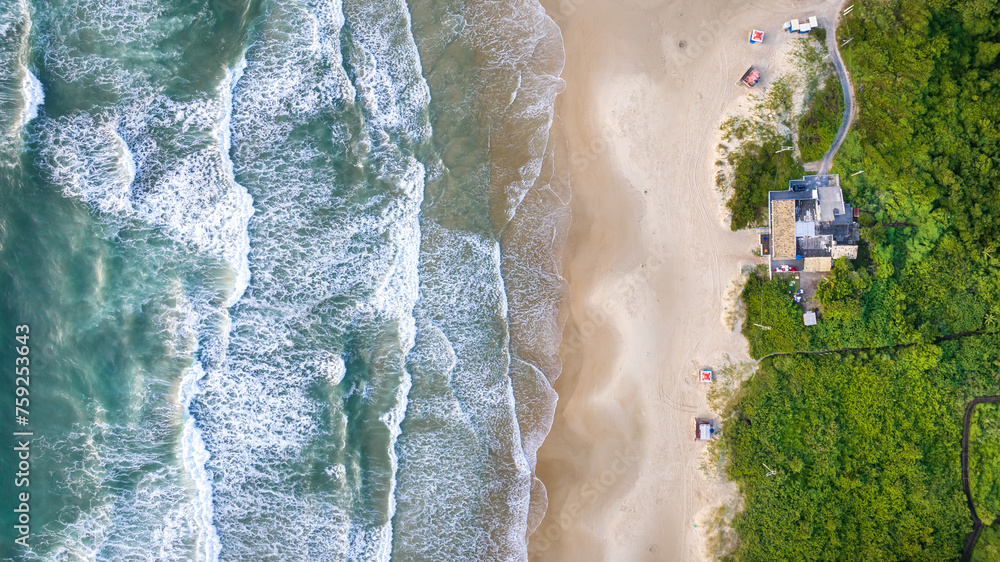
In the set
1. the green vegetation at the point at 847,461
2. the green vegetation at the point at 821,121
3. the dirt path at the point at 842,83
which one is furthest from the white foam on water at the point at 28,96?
the dirt path at the point at 842,83

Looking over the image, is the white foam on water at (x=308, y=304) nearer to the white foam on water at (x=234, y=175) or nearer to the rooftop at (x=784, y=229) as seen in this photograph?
the white foam on water at (x=234, y=175)

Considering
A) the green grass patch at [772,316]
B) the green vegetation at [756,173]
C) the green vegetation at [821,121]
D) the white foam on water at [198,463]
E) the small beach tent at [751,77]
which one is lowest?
the white foam on water at [198,463]

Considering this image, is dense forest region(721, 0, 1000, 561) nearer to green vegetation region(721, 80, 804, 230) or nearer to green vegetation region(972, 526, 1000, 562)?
green vegetation region(972, 526, 1000, 562)

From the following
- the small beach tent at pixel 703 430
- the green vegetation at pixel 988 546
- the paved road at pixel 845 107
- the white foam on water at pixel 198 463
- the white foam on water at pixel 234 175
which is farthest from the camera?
the paved road at pixel 845 107

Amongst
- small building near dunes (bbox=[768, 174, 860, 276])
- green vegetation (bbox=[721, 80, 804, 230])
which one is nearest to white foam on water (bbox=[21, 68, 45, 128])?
green vegetation (bbox=[721, 80, 804, 230])

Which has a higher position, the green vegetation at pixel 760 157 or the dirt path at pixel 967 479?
the green vegetation at pixel 760 157

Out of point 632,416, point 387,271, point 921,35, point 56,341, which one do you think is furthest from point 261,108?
point 921,35
